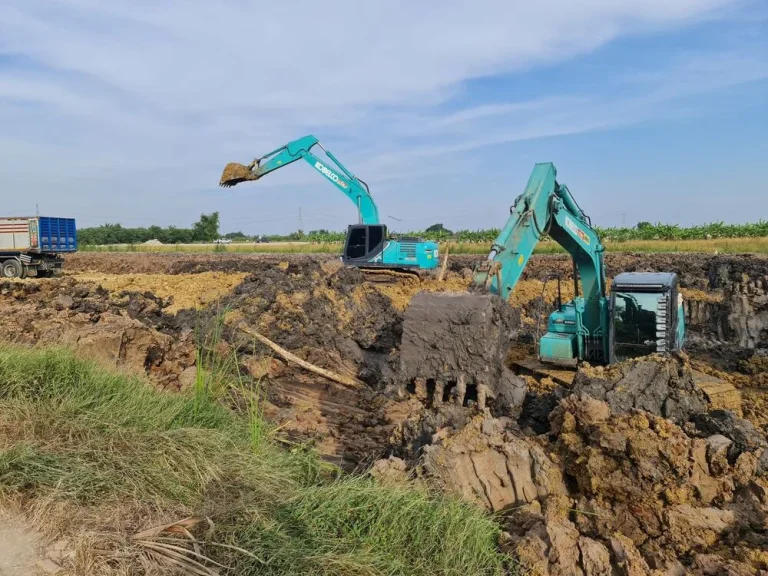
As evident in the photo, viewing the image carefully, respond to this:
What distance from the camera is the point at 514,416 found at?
675 cm

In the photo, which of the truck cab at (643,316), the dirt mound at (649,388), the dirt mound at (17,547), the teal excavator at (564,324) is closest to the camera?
the dirt mound at (17,547)

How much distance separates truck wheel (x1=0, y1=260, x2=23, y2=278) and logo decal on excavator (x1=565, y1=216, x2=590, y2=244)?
2140 cm

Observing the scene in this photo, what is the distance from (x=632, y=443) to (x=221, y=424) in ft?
11.5

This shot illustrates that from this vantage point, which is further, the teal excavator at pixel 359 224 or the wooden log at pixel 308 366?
the teal excavator at pixel 359 224

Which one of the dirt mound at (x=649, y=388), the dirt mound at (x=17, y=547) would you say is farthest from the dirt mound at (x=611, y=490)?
the dirt mound at (x=17, y=547)

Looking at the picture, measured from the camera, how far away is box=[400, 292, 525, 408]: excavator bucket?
23.4 feet

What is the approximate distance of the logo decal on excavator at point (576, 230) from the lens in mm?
8406

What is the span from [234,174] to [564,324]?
1106cm

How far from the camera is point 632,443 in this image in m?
4.65

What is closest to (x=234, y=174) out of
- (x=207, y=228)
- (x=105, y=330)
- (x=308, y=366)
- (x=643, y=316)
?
(x=308, y=366)

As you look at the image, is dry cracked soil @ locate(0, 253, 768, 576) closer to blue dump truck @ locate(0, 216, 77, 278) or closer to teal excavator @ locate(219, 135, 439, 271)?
teal excavator @ locate(219, 135, 439, 271)

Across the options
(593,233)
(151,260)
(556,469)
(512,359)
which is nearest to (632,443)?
(556,469)

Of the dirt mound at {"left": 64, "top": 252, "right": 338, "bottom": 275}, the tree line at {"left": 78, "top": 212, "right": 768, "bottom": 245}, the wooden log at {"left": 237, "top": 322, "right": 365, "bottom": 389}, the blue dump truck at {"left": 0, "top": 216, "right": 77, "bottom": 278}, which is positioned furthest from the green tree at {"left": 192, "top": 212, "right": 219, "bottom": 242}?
the wooden log at {"left": 237, "top": 322, "right": 365, "bottom": 389}

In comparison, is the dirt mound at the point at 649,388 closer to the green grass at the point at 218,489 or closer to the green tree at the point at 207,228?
the green grass at the point at 218,489
